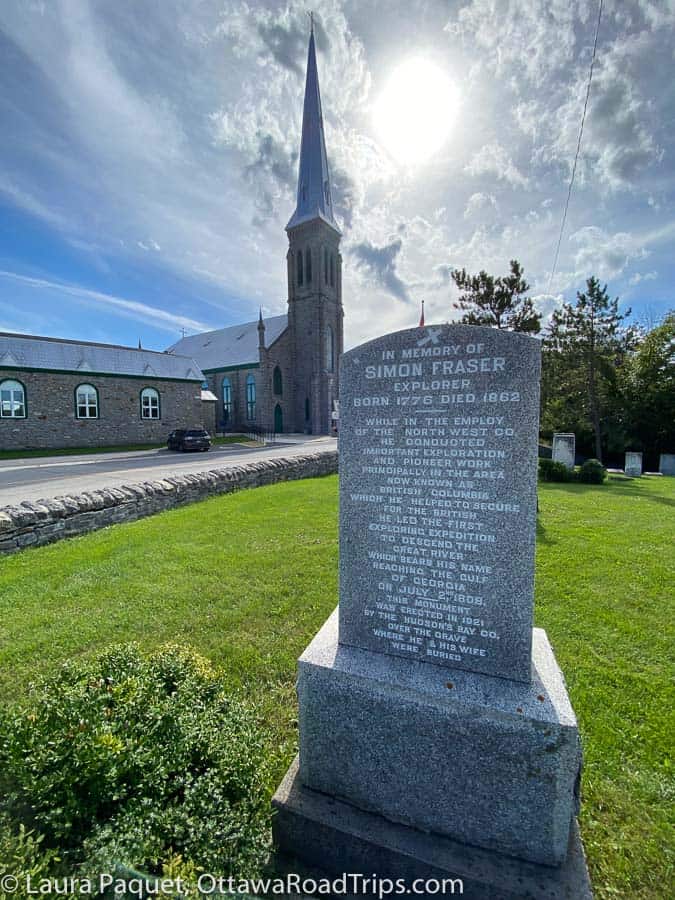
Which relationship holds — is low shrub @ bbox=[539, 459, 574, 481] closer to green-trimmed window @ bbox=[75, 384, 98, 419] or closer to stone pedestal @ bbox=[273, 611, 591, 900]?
stone pedestal @ bbox=[273, 611, 591, 900]

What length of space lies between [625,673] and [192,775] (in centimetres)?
339

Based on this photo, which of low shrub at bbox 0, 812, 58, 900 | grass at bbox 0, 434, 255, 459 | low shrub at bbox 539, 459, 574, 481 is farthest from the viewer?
grass at bbox 0, 434, 255, 459

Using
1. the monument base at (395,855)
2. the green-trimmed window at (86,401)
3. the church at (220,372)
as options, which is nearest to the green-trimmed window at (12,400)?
the church at (220,372)

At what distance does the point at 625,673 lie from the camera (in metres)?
3.24

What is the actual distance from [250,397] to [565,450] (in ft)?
95.2

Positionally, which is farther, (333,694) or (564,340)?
(564,340)

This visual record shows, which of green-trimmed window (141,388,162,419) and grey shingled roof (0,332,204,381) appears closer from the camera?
grey shingled roof (0,332,204,381)

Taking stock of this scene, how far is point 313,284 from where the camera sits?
3859cm

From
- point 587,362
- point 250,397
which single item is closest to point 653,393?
point 587,362

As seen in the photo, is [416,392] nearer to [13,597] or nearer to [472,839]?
[472,839]

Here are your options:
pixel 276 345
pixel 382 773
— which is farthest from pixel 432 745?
pixel 276 345


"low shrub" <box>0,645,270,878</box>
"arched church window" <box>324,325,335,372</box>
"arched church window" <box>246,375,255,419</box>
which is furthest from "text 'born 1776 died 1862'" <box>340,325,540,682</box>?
"arched church window" <box>324,325,335,372</box>

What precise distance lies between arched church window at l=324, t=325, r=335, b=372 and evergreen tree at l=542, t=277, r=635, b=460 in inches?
813

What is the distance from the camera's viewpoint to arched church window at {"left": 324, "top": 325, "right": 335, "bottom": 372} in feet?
129
